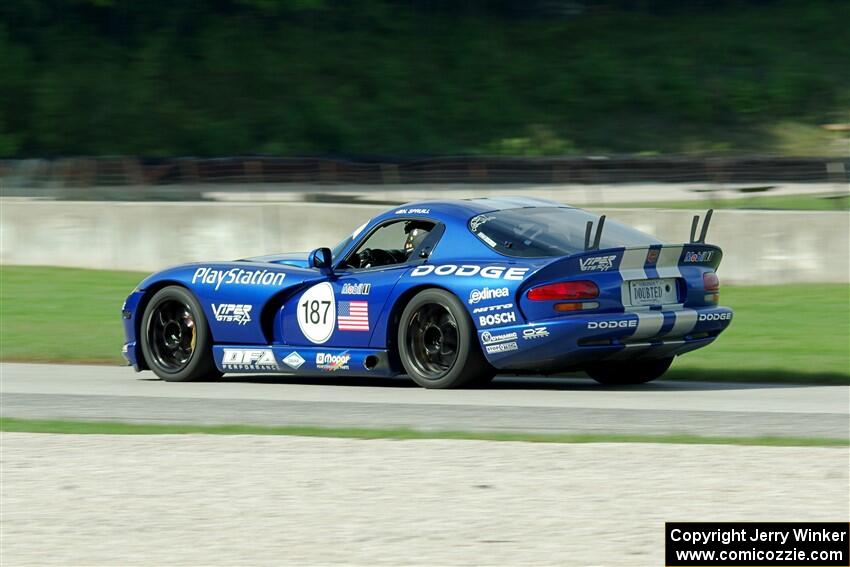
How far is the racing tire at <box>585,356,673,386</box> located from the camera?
10641 millimetres

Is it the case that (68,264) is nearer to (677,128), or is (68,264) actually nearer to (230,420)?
(230,420)

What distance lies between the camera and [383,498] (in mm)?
6191

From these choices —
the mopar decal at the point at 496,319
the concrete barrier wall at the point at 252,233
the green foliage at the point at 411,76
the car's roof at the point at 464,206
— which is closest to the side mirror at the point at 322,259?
the car's roof at the point at 464,206

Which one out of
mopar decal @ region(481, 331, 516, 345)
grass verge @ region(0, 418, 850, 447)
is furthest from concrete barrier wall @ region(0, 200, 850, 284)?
grass verge @ region(0, 418, 850, 447)

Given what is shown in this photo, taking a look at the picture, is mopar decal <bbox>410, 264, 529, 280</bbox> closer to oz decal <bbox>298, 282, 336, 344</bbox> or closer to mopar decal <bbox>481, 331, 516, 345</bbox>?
mopar decal <bbox>481, 331, 516, 345</bbox>

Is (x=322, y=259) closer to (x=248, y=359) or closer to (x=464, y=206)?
(x=248, y=359)

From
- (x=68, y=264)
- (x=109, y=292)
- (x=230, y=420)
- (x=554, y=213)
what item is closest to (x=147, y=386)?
(x=230, y=420)

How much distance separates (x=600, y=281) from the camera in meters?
9.34

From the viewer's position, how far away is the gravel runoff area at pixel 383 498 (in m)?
5.28

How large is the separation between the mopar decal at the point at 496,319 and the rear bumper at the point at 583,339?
0.15ft

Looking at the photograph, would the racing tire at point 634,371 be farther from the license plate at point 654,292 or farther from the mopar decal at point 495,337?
the mopar decal at point 495,337

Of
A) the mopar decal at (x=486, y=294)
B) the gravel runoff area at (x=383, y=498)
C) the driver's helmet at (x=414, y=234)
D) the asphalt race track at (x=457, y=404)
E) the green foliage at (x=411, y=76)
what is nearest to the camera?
the gravel runoff area at (x=383, y=498)

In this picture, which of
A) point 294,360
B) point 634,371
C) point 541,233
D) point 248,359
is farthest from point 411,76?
point 541,233

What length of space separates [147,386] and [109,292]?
7337 millimetres
